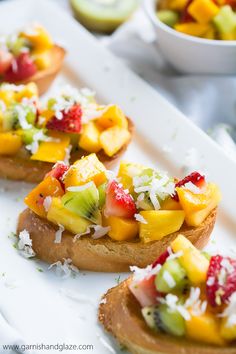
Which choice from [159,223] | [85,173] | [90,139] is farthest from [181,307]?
[90,139]

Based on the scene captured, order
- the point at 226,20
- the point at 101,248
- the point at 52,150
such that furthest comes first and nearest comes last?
1. the point at 226,20
2. the point at 52,150
3. the point at 101,248

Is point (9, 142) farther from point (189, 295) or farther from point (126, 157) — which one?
point (189, 295)

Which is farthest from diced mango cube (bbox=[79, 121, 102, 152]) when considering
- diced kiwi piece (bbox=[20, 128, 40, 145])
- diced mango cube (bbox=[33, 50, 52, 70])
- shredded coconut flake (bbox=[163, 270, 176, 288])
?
shredded coconut flake (bbox=[163, 270, 176, 288])

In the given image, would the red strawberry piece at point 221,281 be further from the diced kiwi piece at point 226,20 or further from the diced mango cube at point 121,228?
the diced kiwi piece at point 226,20

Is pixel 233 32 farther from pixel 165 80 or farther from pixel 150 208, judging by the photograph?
pixel 150 208

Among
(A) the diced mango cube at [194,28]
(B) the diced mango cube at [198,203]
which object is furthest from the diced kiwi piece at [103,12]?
(B) the diced mango cube at [198,203]

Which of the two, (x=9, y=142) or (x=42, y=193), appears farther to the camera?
(x=9, y=142)
